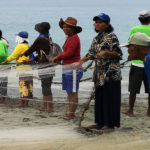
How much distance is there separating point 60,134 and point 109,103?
73 cm

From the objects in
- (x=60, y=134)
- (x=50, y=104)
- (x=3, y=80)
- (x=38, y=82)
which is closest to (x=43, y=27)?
(x=38, y=82)

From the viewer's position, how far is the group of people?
17.1ft

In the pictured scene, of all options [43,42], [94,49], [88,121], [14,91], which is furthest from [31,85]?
[94,49]

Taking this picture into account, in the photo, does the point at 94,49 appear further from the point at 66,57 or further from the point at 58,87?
the point at 58,87

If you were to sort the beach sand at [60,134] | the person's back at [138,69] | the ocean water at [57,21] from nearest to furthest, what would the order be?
the beach sand at [60,134], the person's back at [138,69], the ocean water at [57,21]

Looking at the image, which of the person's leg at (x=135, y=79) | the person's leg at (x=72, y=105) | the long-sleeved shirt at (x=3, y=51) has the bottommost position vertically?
the person's leg at (x=72, y=105)

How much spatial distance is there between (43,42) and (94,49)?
4.24 ft

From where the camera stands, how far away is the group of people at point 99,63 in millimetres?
5199

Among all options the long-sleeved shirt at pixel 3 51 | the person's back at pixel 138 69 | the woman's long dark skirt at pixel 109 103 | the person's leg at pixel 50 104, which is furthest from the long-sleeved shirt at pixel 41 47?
the woman's long dark skirt at pixel 109 103

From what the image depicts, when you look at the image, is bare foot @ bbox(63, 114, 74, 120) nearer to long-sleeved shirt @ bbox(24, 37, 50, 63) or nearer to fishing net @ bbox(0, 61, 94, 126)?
fishing net @ bbox(0, 61, 94, 126)

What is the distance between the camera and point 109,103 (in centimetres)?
530

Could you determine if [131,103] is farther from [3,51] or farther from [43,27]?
[3,51]

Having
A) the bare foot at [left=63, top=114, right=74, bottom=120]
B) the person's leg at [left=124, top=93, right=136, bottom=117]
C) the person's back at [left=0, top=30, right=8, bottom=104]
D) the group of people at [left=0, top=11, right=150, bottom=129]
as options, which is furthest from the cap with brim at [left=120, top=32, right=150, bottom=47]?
the person's back at [left=0, top=30, right=8, bottom=104]

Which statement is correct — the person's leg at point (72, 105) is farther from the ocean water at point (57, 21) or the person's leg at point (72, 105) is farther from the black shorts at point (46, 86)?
the ocean water at point (57, 21)
